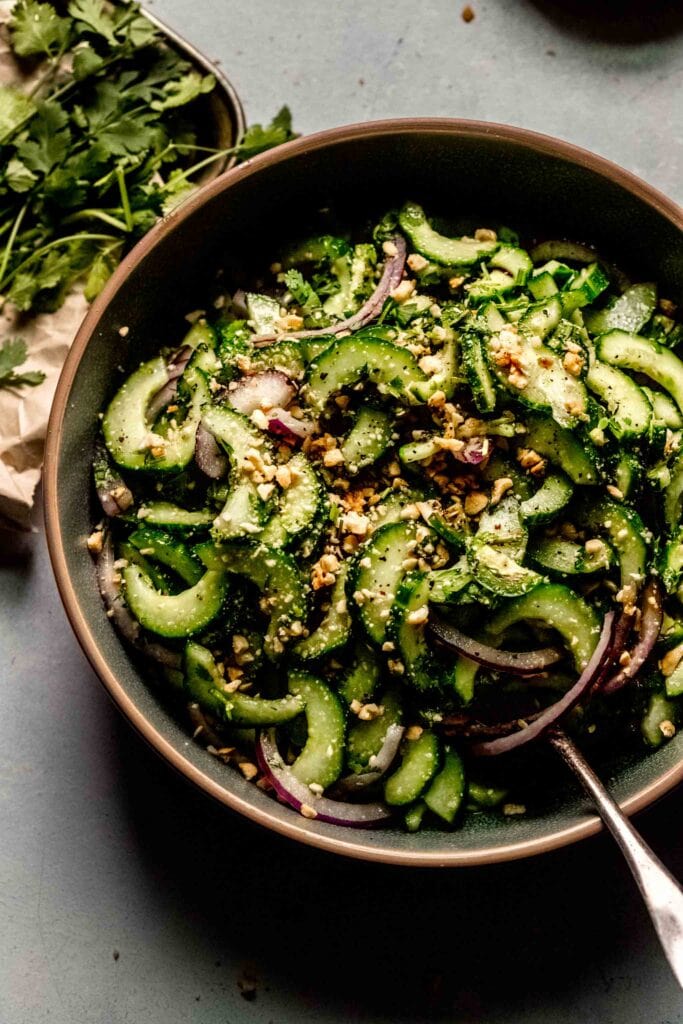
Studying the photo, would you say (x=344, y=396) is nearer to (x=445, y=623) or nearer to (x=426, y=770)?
(x=445, y=623)

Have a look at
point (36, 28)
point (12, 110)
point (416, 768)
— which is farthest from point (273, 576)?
point (36, 28)

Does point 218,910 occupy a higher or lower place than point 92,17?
lower

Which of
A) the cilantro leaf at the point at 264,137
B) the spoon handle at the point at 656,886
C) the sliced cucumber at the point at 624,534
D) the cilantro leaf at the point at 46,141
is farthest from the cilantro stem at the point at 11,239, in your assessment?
the spoon handle at the point at 656,886

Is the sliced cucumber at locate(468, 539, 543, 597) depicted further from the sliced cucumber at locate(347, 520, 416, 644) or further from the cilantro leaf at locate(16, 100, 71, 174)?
the cilantro leaf at locate(16, 100, 71, 174)

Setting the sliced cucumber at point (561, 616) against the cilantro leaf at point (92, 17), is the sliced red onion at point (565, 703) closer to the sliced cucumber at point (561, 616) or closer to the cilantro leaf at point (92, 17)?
the sliced cucumber at point (561, 616)

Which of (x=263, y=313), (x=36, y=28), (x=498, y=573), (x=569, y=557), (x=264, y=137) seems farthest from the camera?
(x=36, y=28)

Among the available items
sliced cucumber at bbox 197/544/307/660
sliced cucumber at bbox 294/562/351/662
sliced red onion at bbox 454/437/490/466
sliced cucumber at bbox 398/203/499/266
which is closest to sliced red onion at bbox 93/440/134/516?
sliced cucumber at bbox 197/544/307/660

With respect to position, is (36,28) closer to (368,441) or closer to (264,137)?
(264,137)
